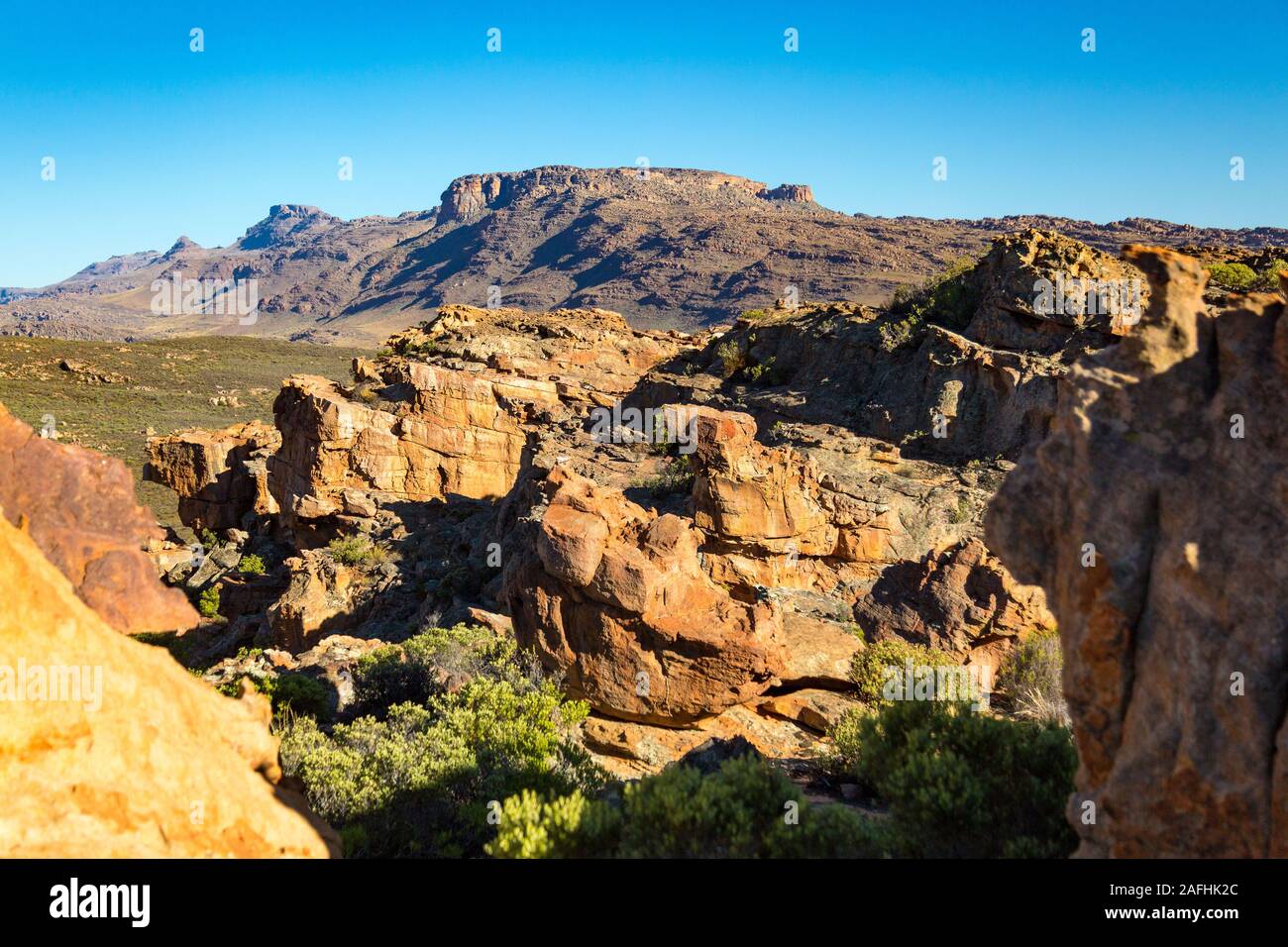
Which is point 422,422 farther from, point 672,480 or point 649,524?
point 649,524

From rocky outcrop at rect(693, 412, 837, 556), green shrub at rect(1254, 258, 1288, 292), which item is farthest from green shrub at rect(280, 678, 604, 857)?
green shrub at rect(1254, 258, 1288, 292)

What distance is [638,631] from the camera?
34.6 feet

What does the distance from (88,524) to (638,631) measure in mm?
6850

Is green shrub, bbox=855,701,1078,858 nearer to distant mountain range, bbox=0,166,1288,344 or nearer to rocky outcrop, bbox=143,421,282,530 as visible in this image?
rocky outcrop, bbox=143,421,282,530

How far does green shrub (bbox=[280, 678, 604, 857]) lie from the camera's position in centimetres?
716

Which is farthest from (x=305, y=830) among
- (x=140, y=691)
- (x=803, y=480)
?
(x=803, y=480)

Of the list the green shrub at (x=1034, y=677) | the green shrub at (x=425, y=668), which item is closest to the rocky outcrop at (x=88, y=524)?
the green shrub at (x=425, y=668)

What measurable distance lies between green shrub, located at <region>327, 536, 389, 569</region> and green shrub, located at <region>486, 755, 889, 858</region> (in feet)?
47.3

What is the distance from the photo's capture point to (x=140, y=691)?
→ 4395 mm

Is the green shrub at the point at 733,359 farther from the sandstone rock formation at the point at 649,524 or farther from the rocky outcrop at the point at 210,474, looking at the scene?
the rocky outcrop at the point at 210,474

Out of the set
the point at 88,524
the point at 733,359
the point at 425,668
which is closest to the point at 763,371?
the point at 733,359

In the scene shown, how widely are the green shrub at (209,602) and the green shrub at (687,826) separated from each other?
18.4 metres

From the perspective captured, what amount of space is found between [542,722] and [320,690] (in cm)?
365
